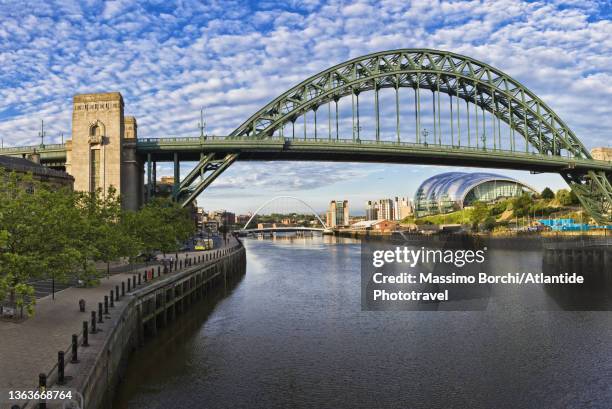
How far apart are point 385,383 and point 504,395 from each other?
14.9ft

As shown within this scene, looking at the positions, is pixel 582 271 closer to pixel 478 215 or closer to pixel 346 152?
pixel 346 152

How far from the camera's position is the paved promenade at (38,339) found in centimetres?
1396

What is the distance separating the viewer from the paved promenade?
1396 centimetres

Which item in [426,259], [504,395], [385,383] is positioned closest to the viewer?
[504,395]

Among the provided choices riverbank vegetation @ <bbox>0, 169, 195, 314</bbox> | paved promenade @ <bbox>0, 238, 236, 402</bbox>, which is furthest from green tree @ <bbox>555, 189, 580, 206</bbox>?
paved promenade @ <bbox>0, 238, 236, 402</bbox>

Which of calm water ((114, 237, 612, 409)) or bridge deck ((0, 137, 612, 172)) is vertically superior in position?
bridge deck ((0, 137, 612, 172))

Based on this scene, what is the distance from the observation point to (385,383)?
66.8ft

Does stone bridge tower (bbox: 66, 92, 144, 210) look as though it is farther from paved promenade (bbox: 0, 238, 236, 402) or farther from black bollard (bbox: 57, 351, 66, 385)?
black bollard (bbox: 57, 351, 66, 385)

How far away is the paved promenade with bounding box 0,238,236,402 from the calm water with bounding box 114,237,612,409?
328 cm

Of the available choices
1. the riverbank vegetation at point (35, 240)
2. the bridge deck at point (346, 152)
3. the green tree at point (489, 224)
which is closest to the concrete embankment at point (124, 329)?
the riverbank vegetation at point (35, 240)

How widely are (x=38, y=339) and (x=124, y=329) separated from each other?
449cm

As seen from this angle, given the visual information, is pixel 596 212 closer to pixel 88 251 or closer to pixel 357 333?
pixel 357 333

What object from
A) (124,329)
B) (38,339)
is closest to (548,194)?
(124,329)

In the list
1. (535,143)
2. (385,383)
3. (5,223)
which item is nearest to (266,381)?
(385,383)
